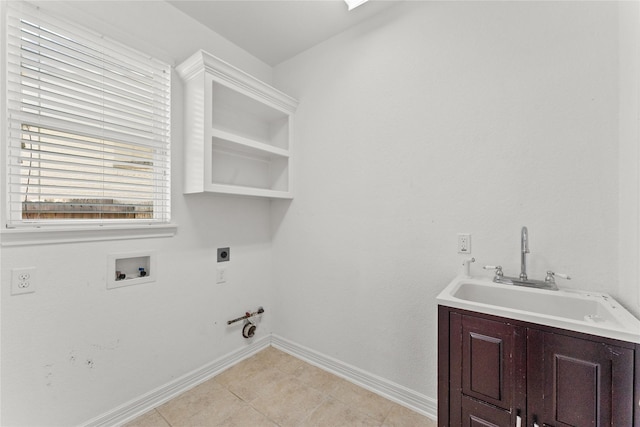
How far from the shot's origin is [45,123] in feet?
4.35

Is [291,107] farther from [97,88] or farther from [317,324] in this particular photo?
[317,324]

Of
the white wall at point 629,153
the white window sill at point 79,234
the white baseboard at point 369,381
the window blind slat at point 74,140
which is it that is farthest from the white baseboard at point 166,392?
the white wall at point 629,153

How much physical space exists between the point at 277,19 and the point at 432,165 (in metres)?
1.55

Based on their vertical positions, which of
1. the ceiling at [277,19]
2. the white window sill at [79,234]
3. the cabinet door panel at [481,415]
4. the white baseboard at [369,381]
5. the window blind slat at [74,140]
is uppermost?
the ceiling at [277,19]

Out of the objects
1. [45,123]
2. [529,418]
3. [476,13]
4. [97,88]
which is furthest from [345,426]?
[476,13]

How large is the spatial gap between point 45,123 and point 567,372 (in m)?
2.53

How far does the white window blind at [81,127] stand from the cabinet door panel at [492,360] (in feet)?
6.24

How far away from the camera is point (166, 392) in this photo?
5.75 feet

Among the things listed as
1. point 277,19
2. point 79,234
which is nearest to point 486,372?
point 79,234

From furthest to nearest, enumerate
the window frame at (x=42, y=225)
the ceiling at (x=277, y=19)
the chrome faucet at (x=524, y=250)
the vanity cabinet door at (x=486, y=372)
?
1. the ceiling at (x=277, y=19)
2. the chrome faucet at (x=524, y=250)
3. the window frame at (x=42, y=225)
4. the vanity cabinet door at (x=486, y=372)

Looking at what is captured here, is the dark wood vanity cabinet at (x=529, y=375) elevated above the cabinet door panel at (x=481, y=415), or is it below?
above

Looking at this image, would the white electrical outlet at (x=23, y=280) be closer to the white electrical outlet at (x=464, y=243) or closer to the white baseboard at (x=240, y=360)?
the white baseboard at (x=240, y=360)

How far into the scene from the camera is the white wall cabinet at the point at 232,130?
1.75 meters

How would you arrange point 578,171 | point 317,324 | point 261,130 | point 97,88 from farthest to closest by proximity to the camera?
point 261,130 → point 317,324 → point 97,88 → point 578,171
